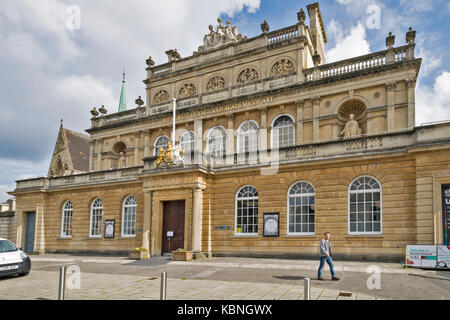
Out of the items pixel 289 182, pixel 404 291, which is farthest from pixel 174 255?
pixel 404 291

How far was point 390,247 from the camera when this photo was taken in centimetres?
1736

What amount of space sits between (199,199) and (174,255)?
3.36 m

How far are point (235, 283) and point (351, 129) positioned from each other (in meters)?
14.6

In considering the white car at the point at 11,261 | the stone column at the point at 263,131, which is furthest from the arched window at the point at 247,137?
the white car at the point at 11,261

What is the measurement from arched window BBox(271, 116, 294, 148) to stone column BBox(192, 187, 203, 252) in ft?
25.2

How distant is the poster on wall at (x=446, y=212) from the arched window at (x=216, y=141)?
1540cm

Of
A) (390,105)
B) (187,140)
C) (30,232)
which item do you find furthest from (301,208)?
(30,232)

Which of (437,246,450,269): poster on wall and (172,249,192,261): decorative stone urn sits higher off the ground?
(437,246,450,269): poster on wall

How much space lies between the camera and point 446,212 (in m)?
15.9

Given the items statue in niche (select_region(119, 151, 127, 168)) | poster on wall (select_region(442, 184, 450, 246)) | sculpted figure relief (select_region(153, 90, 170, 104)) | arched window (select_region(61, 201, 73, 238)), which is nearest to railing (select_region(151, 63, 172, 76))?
sculpted figure relief (select_region(153, 90, 170, 104))

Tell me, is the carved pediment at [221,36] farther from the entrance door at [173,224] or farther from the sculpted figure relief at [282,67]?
the entrance door at [173,224]

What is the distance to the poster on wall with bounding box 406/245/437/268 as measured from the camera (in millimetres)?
14812

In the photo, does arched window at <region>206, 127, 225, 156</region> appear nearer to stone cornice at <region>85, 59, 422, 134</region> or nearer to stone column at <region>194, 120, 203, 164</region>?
stone column at <region>194, 120, 203, 164</region>

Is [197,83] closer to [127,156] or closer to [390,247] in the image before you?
[127,156]
